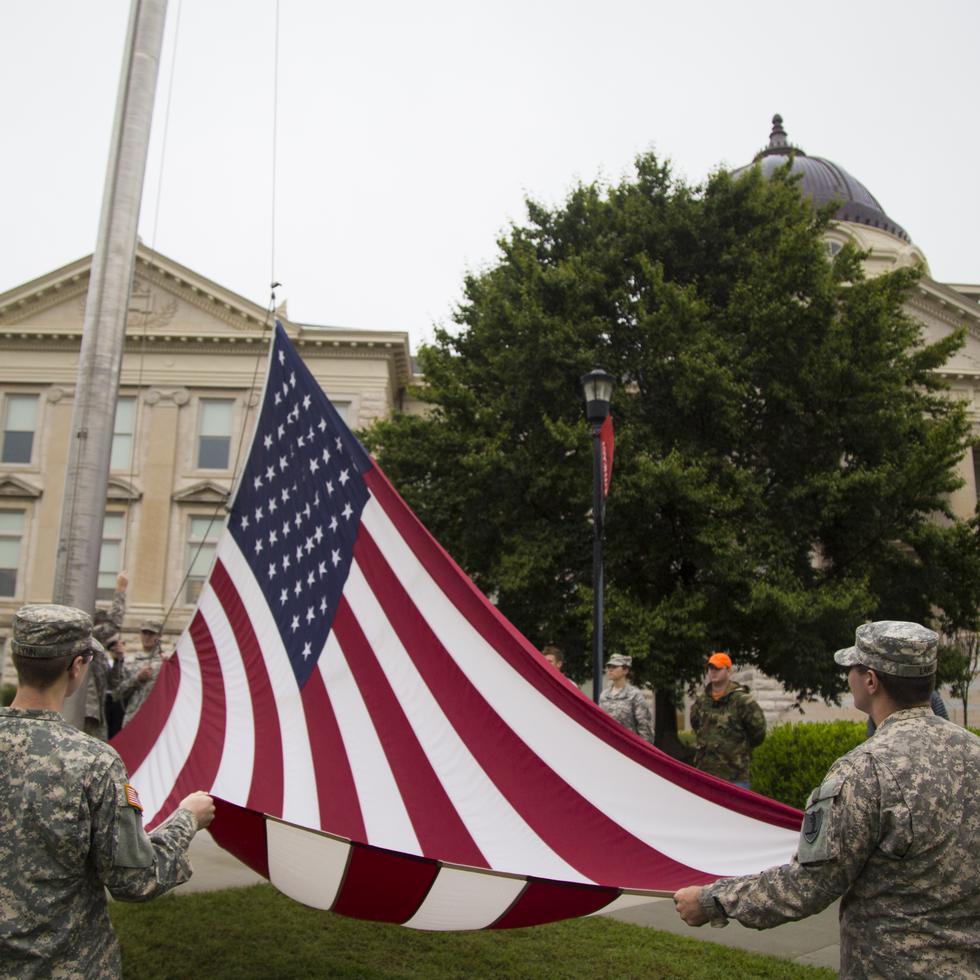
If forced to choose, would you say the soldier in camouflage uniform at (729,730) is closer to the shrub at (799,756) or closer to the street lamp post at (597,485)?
the street lamp post at (597,485)

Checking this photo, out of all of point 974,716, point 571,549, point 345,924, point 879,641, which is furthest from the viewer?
point 974,716

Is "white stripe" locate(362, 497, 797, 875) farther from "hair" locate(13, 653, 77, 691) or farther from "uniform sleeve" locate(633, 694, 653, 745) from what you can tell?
"uniform sleeve" locate(633, 694, 653, 745)

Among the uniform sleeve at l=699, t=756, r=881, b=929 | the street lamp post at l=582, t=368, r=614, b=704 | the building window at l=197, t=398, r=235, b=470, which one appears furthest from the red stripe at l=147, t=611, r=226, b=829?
the building window at l=197, t=398, r=235, b=470

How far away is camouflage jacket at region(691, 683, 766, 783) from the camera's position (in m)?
7.56

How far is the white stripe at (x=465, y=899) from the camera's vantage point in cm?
363

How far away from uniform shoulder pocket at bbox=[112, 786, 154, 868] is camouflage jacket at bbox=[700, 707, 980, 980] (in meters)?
1.71

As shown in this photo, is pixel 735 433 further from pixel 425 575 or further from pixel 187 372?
pixel 187 372

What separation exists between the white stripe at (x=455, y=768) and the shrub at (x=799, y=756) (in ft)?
27.8

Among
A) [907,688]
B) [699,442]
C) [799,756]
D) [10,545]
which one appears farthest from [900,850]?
[10,545]

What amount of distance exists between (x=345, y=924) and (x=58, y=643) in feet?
15.2

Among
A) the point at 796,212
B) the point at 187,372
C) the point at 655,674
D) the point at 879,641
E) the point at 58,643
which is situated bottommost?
the point at 655,674

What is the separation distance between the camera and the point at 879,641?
2652 mm

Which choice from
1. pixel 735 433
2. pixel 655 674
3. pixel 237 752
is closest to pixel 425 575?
pixel 237 752

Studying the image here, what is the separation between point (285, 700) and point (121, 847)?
233 centimetres
